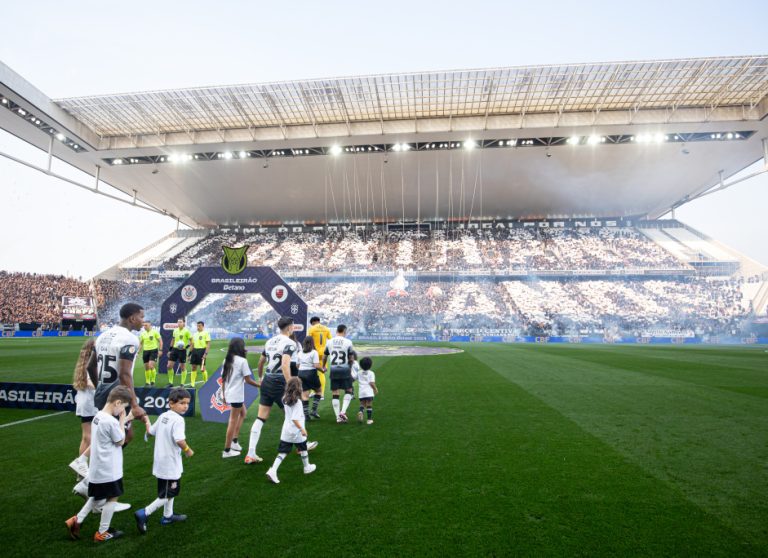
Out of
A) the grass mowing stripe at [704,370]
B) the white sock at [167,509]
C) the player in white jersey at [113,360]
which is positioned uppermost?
the player in white jersey at [113,360]

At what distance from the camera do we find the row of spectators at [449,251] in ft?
156

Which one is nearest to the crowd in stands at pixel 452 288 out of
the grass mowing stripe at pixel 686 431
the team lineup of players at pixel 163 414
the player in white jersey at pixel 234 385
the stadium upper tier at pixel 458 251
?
the stadium upper tier at pixel 458 251

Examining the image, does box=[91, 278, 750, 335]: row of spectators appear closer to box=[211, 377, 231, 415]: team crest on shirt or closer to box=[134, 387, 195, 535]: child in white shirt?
box=[211, 377, 231, 415]: team crest on shirt

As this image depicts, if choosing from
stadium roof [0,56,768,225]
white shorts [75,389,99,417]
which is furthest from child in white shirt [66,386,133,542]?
stadium roof [0,56,768,225]

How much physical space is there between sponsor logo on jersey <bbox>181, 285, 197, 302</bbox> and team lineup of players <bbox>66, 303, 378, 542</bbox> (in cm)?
750

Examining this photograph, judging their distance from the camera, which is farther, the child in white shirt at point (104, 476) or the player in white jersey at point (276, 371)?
the player in white jersey at point (276, 371)

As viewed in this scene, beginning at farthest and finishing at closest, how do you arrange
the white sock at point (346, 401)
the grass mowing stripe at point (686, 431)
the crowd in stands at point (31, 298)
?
the crowd in stands at point (31, 298) < the white sock at point (346, 401) < the grass mowing stripe at point (686, 431)

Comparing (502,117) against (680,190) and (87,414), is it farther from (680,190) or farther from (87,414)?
(87,414)

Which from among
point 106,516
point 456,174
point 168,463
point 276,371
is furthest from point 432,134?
point 106,516

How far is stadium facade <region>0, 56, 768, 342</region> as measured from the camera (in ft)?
97.1

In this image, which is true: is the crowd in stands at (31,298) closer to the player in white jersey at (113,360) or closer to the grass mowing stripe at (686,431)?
the player in white jersey at (113,360)

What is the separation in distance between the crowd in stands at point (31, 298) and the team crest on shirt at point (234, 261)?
33089mm

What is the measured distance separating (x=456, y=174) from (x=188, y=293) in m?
35.2

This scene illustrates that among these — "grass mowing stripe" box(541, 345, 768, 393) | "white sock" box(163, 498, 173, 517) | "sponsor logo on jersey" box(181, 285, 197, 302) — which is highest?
"sponsor logo on jersey" box(181, 285, 197, 302)
